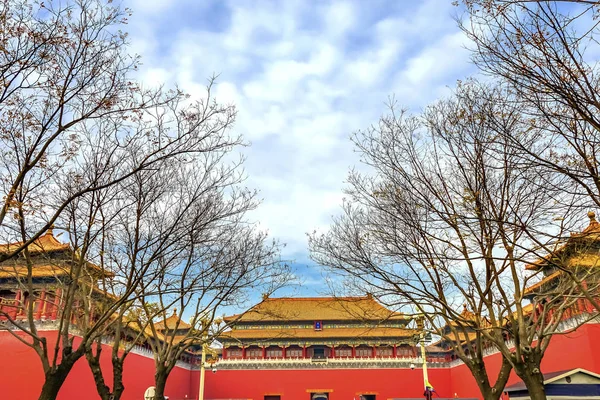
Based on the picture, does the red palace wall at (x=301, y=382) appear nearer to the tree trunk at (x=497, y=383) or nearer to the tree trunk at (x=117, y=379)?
the tree trunk at (x=117, y=379)

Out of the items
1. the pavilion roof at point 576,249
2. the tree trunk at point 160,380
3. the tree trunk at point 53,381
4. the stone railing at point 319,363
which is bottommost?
the stone railing at point 319,363

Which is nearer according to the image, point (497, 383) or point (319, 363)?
point (497, 383)

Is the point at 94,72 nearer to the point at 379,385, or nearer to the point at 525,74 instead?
the point at 525,74

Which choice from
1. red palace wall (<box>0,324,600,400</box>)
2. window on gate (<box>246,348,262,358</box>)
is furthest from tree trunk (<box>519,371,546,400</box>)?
window on gate (<box>246,348,262,358</box>)

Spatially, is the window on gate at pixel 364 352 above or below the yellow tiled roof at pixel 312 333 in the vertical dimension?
below

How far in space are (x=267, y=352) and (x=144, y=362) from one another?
27.6ft

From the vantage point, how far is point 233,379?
28.2 meters

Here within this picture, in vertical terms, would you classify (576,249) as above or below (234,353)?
above

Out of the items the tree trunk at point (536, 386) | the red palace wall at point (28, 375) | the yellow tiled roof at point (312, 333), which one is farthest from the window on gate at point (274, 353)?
the tree trunk at point (536, 386)

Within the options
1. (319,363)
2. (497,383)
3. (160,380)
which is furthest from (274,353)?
(497,383)

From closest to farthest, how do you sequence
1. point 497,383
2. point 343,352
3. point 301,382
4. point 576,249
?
point 497,383, point 576,249, point 301,382, point 343,352

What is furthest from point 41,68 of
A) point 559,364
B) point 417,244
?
point 559,364

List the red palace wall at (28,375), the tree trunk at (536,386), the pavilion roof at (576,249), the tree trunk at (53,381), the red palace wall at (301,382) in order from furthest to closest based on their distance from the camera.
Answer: the red palace wall at (301,382)
the red palace wall at (28,375)
the tree trunk at (536,386)
the tree trunk at (53,381)
the pavilion roof at (576,249)

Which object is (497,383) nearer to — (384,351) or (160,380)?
(160,380)
